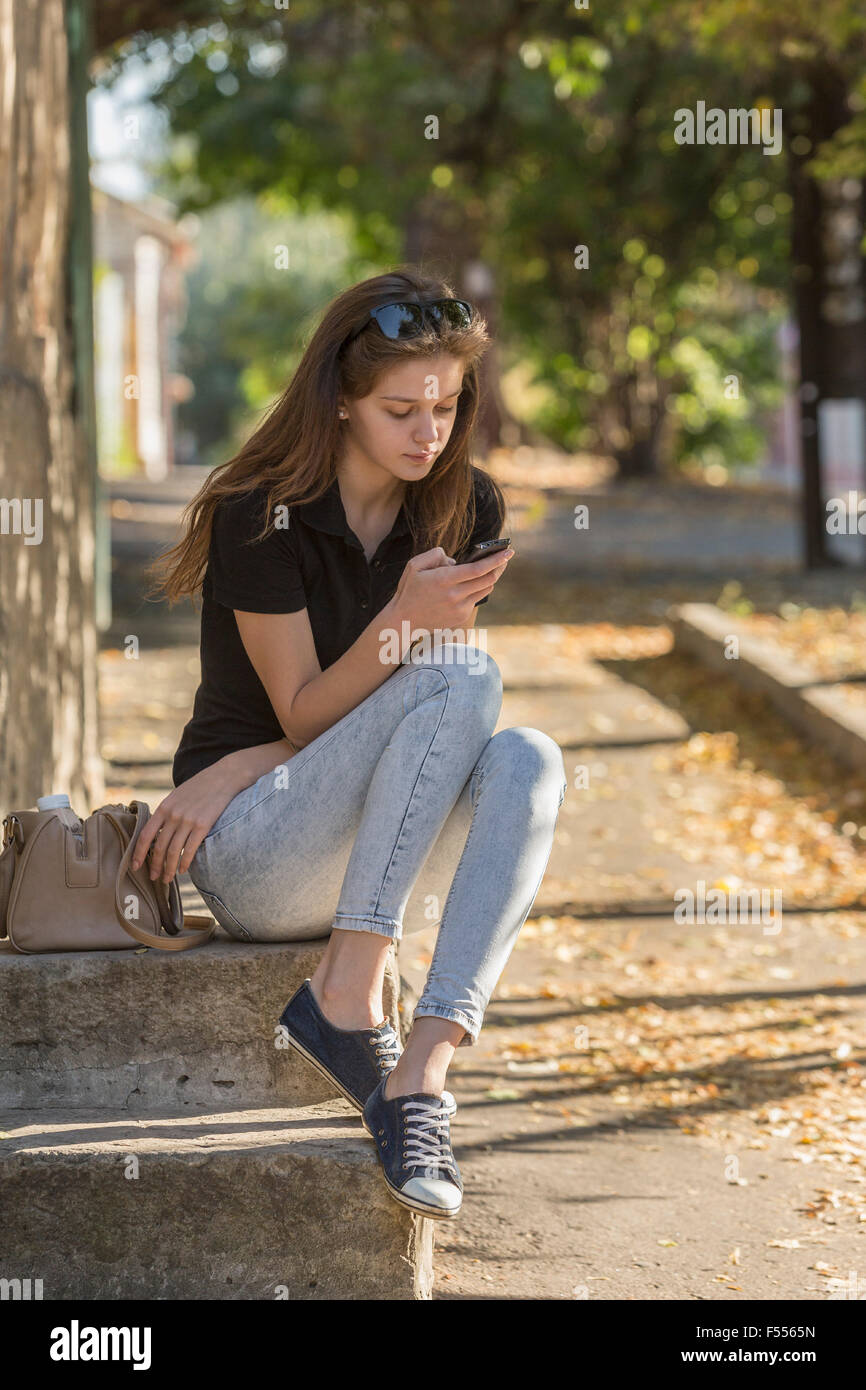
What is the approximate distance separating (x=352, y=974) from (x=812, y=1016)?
214cm

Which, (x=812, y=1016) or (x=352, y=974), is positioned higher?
(x=352, y=974)

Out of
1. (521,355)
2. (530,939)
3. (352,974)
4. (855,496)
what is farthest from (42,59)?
(521,355)

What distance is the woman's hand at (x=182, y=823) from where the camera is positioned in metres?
3.02

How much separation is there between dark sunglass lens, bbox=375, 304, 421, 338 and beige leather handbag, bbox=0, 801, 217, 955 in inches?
41.9

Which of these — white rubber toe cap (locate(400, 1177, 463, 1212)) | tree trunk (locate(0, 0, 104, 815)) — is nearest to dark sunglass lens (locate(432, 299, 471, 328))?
white rubber toe cap (locate(400, 1177, 463, 1212))

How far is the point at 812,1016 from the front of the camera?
4629 millimetres

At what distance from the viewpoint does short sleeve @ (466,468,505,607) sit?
11.3 feet

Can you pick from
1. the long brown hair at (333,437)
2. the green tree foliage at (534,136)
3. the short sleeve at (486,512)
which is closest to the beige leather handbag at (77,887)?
the long brown hair at (333,437)

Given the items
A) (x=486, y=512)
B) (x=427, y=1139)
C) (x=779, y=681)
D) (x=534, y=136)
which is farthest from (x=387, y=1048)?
(x=534, y=136)

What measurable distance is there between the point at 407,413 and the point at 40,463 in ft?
7.52

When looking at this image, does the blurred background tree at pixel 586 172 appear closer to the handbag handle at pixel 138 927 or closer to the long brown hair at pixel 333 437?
the long brown hair at pixel 333 437

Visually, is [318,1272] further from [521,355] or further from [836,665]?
[521,355]

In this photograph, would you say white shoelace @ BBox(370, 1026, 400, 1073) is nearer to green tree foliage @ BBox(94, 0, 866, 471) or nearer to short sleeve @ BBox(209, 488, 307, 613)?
short sleeve @ BBox(209, 488, 307, 613)

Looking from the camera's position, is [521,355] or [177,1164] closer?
[177,1164]
